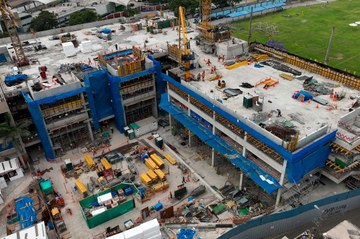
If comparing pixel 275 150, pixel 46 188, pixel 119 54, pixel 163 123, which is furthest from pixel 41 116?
pixel 275 150

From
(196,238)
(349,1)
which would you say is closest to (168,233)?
(196,238)

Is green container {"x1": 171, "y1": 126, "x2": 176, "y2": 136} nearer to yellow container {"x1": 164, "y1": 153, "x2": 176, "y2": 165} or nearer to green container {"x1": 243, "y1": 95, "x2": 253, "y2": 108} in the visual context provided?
yellow container {"x1": 164, "y1": 153, "x2": 176, "y2": 165}

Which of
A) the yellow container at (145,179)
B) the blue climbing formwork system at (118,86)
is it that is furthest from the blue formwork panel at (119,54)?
the yellow container at (145,179)

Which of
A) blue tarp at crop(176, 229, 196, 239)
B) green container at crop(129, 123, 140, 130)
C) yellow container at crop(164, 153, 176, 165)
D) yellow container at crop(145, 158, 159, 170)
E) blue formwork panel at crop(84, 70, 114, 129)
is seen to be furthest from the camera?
green container at crop(129, 123, 140, 130)

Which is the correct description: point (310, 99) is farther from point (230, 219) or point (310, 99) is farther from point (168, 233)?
point (168, 233)

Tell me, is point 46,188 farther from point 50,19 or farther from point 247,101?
point 50,19

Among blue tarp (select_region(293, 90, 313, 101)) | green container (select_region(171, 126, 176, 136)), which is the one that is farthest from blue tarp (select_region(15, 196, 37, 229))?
blue tarp (select_region(293, 90, 313, 101))
